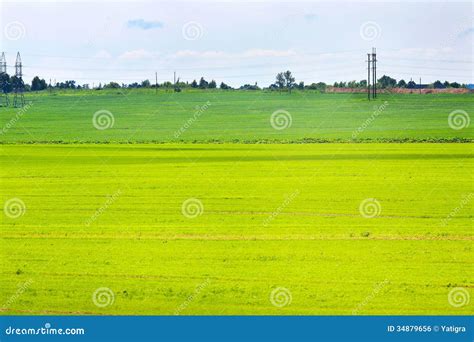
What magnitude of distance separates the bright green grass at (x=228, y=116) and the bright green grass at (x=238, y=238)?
958 inches

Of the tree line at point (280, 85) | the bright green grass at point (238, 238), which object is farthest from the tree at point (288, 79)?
the bright green grass at point (238, 238)

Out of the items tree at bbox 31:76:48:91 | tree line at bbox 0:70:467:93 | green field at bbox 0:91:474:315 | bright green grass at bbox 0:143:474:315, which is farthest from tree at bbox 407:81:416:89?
bright green grass at bbox 0:143:474:315

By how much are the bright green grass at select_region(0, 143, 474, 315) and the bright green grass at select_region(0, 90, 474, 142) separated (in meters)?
24.3

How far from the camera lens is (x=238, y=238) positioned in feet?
70.5

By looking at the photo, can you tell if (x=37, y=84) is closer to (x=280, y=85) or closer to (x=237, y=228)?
(x=280, y=85)

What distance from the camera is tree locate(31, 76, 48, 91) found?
99750 millimetres

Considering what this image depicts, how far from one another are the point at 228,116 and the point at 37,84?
98.1 feet

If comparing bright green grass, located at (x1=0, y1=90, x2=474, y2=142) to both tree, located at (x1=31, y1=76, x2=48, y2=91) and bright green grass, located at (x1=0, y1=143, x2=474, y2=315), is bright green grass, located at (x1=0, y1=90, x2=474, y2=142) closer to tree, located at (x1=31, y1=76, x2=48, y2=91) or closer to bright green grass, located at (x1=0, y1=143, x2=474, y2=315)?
tree, located at (x1=31, y1=76, x2=48, y2=91)

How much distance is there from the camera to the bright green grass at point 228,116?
211 feet

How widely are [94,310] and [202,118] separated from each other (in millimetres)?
70659

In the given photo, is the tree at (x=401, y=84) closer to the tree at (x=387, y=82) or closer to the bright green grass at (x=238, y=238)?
the tree at (x=387, y=82)

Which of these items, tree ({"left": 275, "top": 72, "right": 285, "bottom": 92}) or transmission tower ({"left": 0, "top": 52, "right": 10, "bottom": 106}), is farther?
tree ({"left": 275, "top": 72, "right": 285, "bottom": 92})

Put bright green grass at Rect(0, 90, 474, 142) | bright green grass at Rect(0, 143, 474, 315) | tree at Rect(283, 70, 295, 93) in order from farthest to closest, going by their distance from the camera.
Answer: tree at Rect(283, 70, 295, 93), bright green grass at Rect(0, 90, 474, 142), bright green grass at Rect(0, 143, 474, 315)

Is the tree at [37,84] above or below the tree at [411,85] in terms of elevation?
above
